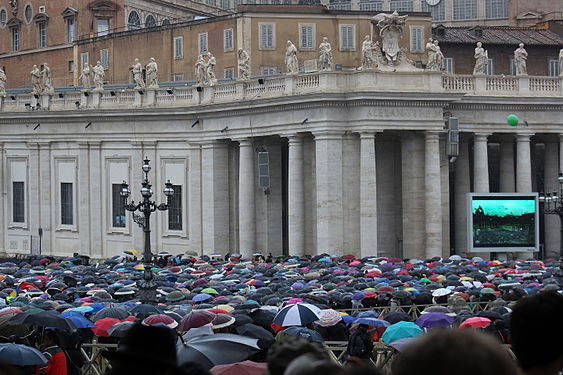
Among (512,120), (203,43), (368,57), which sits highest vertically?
(203,43)

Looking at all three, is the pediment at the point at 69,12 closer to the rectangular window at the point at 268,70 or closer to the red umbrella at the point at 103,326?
the rectangular window at the point at 268,70

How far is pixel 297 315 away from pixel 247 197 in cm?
3714

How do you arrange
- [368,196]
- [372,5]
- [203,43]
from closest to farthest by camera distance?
[368,196], [203,43], [372,5]

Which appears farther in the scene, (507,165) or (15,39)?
(15,39)

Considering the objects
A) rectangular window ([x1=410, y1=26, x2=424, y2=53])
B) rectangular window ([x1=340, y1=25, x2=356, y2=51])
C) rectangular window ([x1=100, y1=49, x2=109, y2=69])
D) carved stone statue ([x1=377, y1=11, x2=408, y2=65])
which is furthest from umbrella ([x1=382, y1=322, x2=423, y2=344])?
rectangular window ([x1=100, y1=49, x2=109, y2=69])

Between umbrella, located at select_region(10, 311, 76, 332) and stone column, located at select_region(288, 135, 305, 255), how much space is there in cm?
3507

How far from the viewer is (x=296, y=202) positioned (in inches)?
2237

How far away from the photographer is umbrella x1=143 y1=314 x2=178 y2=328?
22.6m

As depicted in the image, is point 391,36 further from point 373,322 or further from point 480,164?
point 373,322

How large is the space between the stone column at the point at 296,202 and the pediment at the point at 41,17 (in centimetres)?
3853

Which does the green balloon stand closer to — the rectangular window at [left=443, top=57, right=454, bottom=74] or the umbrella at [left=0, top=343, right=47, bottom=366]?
the rectangular window at [left=443, top=57, right=454, bottom=74]

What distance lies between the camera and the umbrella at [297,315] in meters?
23.2

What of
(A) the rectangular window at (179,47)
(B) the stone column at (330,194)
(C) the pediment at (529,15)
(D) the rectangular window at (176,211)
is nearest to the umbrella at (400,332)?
(B) the stone column at (330,194)

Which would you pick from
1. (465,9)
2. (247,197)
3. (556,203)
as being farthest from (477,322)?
(465,9)
